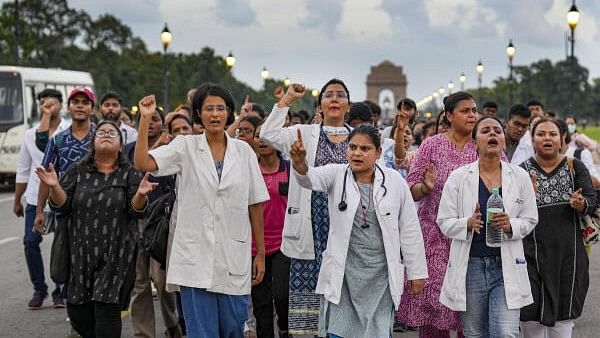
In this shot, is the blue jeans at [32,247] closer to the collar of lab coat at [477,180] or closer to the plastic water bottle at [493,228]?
the collar of lab coat at [477,180]

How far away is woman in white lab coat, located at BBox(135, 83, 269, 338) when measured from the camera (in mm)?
5562

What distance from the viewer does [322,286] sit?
18.7 feet

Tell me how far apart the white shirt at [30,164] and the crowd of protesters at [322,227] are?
141 cm

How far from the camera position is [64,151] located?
25.2 ft

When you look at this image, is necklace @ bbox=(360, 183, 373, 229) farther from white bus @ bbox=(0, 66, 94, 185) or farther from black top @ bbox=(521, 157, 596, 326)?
white bus @ bbox=(0, 66, 94, 185)

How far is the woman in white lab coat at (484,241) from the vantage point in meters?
5.81

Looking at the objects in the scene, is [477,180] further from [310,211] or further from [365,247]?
[310,211]

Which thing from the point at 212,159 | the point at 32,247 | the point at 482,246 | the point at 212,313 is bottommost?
the point at 212,313

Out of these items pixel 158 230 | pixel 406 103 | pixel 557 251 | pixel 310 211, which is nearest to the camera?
pixel 158 230

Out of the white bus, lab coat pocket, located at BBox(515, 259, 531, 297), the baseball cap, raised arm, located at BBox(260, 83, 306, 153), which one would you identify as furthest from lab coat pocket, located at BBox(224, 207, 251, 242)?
the white bus

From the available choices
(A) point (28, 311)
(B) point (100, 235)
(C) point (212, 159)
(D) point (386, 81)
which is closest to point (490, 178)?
(C) point (212, 159)

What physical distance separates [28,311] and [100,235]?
10.5 ft

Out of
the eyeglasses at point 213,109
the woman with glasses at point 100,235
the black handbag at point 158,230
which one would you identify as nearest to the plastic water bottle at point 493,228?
the eyeglasses at point 213,109

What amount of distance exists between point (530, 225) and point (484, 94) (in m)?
104
